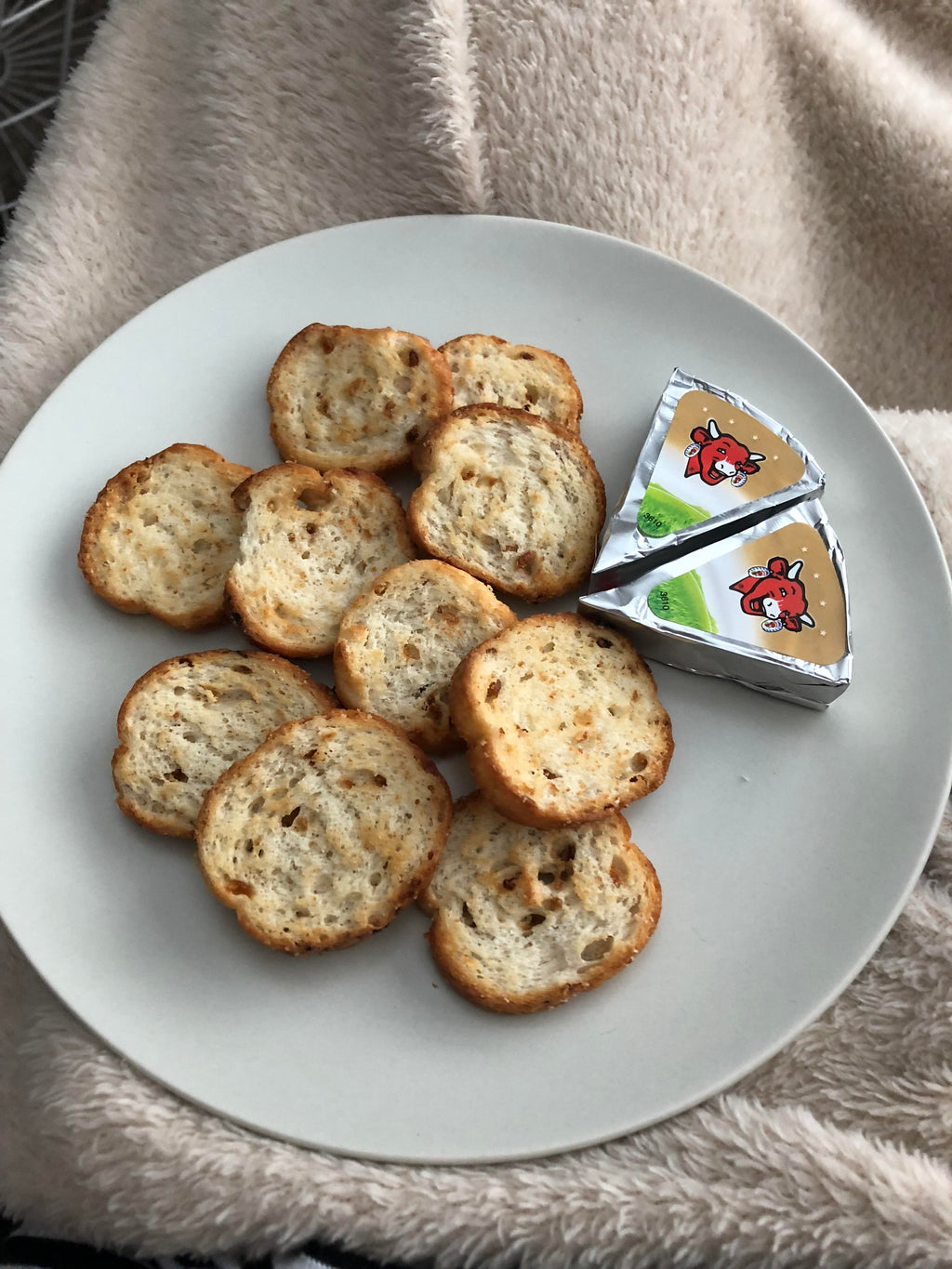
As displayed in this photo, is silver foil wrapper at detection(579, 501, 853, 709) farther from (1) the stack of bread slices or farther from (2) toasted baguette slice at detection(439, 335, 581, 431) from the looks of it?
(2) toasted baguette slice at detection(439, 335, 581, 431)

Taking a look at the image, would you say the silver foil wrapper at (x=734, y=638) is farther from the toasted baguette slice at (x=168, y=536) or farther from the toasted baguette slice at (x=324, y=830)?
the toasted baguette slice at (x=168, y=536)

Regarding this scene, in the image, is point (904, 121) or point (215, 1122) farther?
point (904, 121)

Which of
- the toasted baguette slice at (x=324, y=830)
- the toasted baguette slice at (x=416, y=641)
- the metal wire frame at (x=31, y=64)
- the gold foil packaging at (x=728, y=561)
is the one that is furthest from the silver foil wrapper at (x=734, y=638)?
the metal wire frame at (x=31, y=64)

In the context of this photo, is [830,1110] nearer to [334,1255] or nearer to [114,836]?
[334,1255]

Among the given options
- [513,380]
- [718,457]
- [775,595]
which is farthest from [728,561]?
[513,380]

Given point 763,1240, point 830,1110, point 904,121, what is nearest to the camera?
point 763,1240

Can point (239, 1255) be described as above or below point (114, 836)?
below

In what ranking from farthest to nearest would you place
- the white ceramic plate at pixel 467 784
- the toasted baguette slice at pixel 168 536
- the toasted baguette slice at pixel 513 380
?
the toasted baguette slice at pixel 513 380 < the toasted baguette slice at pixel 168 536 < the white ceramic plate at pixel 467 784

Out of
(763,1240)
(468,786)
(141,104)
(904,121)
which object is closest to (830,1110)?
(763,1240)
